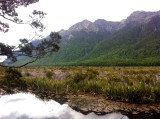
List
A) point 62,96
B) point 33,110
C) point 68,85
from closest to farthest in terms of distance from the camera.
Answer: point 33,110 < point 62,96 < point 68,85

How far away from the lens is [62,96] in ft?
87.0

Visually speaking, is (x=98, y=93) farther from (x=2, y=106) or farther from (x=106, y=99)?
(x=2, y=106)

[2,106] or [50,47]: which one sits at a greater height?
[50,47]

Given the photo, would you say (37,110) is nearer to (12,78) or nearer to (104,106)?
(12,78)

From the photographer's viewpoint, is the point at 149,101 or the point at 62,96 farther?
the point at 62,96

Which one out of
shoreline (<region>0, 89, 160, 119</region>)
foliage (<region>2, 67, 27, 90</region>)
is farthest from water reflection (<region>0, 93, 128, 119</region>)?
foliage (<region>2, 67, 27, 90</region>)

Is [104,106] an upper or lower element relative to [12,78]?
lower

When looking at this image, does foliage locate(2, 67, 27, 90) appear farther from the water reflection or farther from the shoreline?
the shoreline

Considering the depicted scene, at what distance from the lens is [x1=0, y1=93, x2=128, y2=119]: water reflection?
61.9 ft

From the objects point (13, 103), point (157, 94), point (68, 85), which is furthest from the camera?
point (68, 85)

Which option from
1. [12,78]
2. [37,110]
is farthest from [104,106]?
[12,78]

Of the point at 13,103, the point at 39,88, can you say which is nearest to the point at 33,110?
the point at 13,103

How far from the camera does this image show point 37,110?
70.0 ft

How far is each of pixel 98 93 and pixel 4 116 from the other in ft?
31.6
